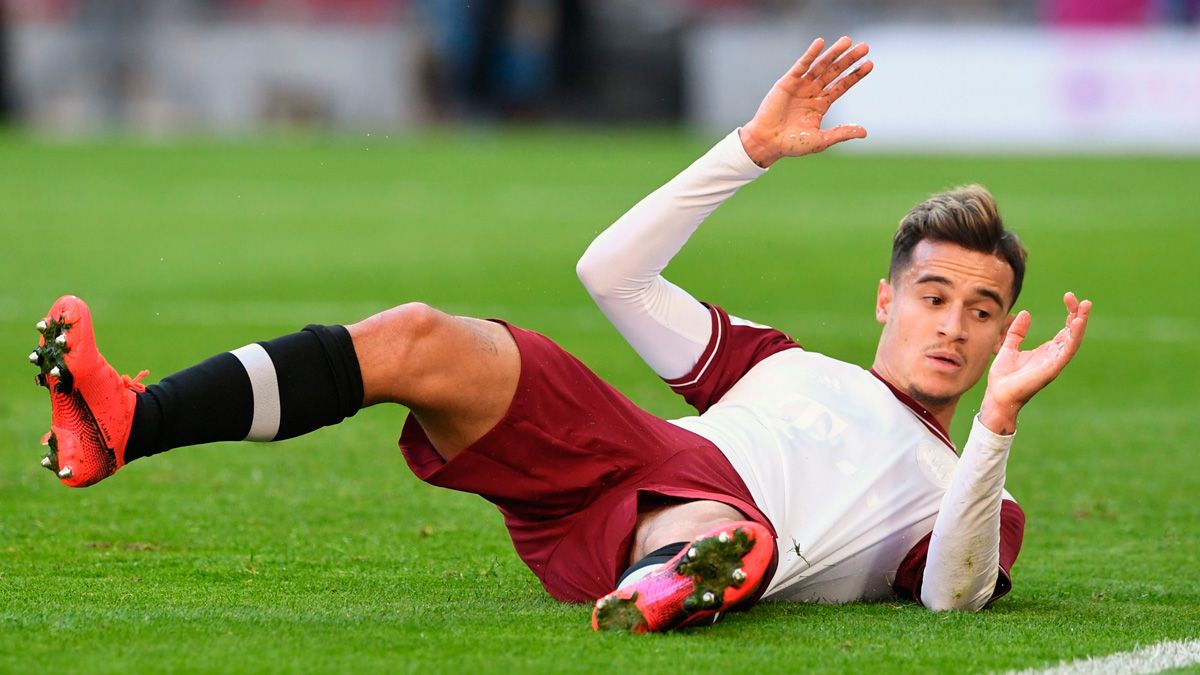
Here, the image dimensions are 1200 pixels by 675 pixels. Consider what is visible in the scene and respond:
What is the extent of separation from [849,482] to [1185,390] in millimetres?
4740

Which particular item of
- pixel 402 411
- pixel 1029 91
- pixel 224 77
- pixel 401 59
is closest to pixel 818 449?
pixel 402 411

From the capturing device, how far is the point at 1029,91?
70.6ft

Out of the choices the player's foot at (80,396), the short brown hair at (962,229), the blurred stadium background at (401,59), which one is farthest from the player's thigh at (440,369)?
the blurred stadium background at (401,59)

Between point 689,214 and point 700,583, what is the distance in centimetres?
97

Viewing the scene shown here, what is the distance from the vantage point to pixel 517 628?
3.63 metres

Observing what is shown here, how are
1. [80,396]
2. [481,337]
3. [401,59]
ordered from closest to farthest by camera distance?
[80,396] → [481,337] → [401,59]

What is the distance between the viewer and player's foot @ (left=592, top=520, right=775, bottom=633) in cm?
342

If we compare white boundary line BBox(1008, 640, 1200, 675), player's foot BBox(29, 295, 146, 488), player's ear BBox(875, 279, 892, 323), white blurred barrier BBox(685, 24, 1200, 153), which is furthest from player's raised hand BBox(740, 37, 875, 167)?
white blurred barrier BBox(685, 24, 1200, 153)

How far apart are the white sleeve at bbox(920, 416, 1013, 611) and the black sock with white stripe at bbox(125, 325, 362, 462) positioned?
49.5 inches

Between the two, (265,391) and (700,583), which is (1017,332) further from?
(265,391)

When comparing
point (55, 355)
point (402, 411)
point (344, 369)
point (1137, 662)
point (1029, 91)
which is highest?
point (55, 355)

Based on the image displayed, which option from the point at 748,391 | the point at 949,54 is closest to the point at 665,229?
the point at 748,391

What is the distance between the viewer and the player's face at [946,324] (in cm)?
420

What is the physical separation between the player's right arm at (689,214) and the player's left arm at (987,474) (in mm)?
604
